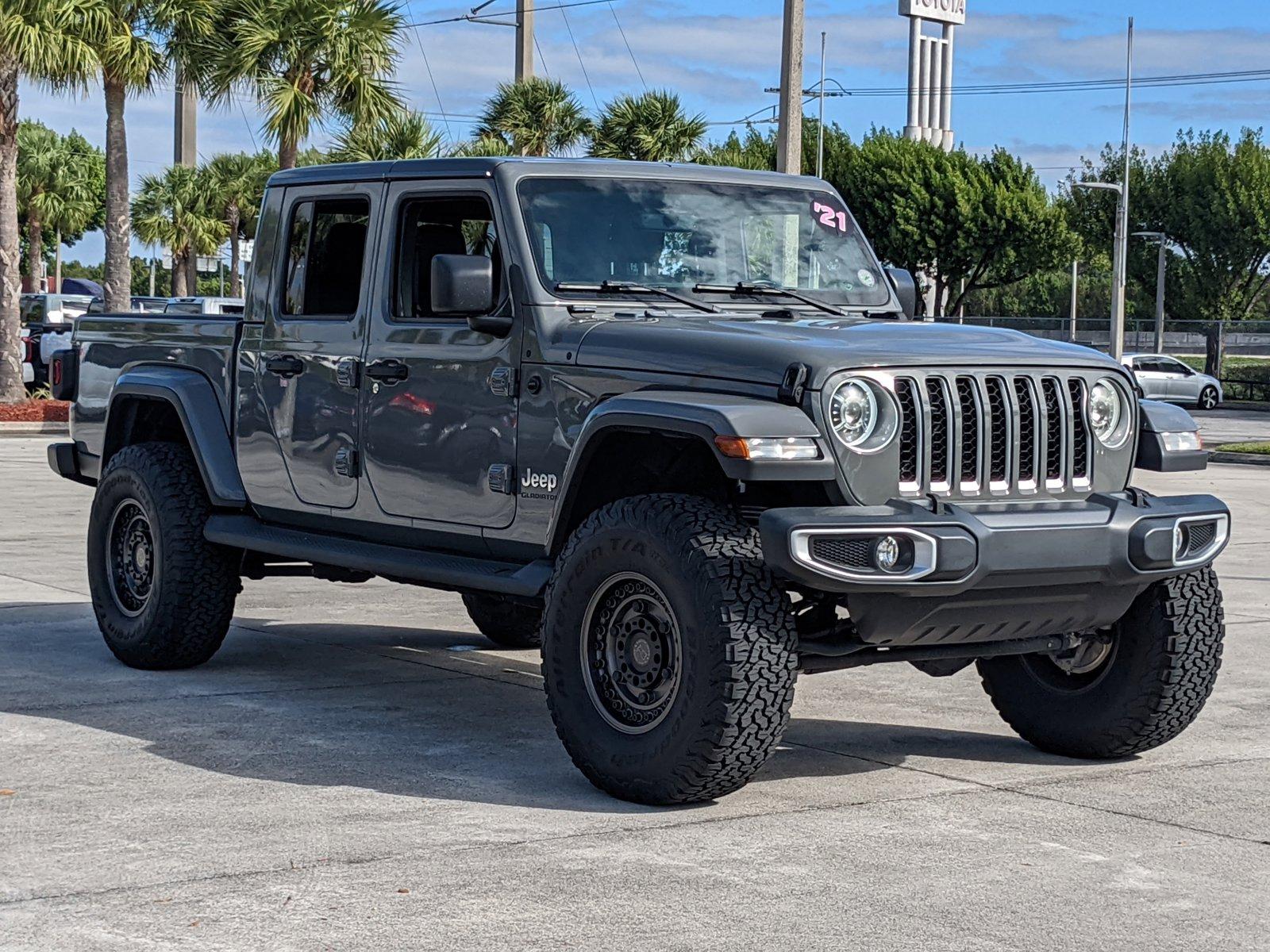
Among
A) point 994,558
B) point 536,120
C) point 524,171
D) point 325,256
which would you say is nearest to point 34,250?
point 536,120

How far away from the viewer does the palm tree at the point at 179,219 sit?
62.3 meters

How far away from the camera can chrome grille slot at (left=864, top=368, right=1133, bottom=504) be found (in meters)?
5.89

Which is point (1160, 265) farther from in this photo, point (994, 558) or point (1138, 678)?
point (994, 558)

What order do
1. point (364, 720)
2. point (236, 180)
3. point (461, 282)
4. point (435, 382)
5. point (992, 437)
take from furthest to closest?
point (236, 180) < point (364, 720) < point (435, 382) < point (461, 282) < point (992, 437)

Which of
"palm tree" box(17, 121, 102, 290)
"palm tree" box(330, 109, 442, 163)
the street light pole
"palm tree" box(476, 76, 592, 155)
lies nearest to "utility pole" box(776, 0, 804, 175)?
"palm tree" box(330, 109, 442, 163)

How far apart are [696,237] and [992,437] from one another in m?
1.71

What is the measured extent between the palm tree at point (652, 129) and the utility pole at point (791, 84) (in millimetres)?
19382

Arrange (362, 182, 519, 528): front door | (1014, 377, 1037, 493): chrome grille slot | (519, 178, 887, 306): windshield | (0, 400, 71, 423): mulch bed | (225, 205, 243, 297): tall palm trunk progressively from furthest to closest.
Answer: (225, 205, 243, 297): tall palm trunk
(0, 400, 71, 423): mulch bed
(519, 178, 887, 306): windshield
(362, 182, 519, 528): front door
(1014, 377, 1037, 493): chrome grille slot

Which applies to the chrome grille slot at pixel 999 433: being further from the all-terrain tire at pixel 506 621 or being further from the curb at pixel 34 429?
the curb at pixel 34 429

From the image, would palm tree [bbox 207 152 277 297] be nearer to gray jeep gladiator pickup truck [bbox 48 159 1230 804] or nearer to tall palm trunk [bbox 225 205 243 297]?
tall palm trunk [bbox 225 205 243 297]

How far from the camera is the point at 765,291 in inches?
285

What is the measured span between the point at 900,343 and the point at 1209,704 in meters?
2.85

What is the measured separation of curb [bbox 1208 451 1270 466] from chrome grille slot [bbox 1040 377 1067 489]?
77.0 feet

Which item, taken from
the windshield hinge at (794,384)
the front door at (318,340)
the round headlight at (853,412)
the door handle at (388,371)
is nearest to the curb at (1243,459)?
the front door at (318,340)
